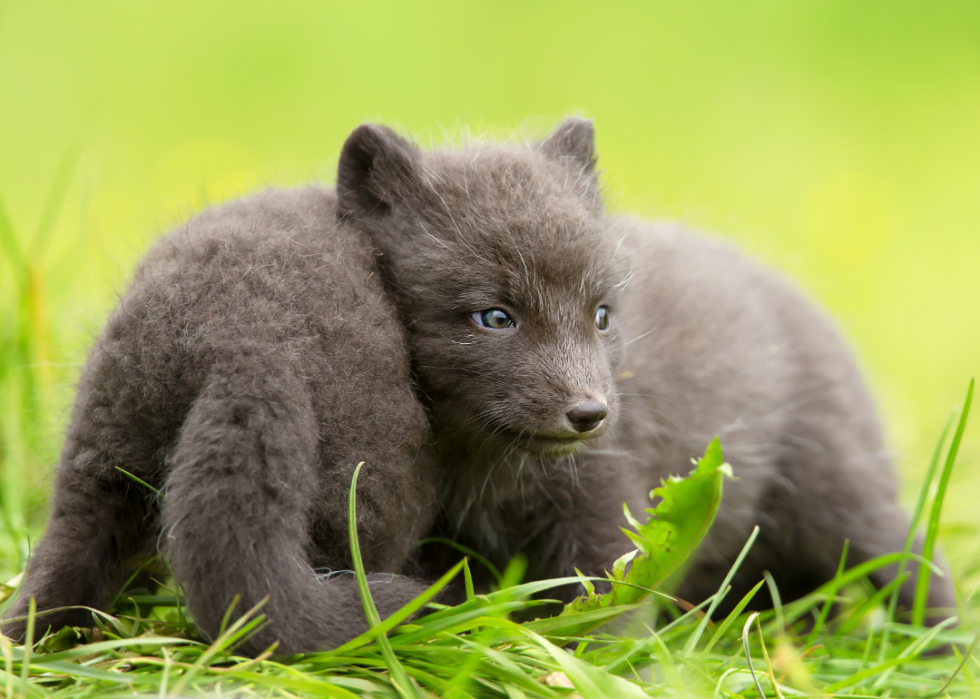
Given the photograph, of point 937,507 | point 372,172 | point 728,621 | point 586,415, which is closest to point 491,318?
point 586,415

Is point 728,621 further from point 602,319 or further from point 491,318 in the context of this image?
point 491,318

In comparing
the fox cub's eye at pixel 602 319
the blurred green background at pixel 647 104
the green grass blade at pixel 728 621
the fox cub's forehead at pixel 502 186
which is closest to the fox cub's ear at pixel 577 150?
the fox cub's forehead at pixel 502 186

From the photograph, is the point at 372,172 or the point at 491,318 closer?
the point at 491,318

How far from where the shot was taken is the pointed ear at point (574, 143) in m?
3.84

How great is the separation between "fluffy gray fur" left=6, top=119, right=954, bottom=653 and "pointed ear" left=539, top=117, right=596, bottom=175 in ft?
0.05

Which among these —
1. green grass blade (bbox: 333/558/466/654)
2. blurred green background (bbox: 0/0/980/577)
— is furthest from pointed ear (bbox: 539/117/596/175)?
blurred green background (bbox: 0/0/980/577)

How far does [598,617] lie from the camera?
3025 mm

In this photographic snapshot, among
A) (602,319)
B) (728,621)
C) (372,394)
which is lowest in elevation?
(728,621)

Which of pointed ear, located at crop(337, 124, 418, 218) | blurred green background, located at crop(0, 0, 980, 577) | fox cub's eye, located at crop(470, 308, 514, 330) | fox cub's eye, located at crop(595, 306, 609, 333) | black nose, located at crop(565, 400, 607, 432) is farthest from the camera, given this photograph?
blurred green background, located at crop(0, 0, 980, 577)

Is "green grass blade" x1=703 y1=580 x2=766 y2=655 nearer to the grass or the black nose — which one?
the grass

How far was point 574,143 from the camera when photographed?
3908 mm

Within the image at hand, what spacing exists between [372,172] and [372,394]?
922 millimetres

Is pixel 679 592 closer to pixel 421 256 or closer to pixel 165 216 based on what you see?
pixel 421 256

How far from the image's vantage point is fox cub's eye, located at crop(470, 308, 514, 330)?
3178 mm
